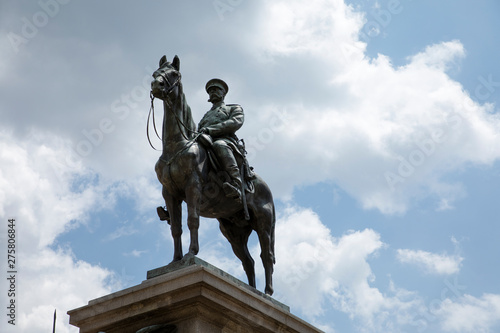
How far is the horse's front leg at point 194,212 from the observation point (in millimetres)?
13914

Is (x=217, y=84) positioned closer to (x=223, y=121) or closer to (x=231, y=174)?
(x=223, y=121)

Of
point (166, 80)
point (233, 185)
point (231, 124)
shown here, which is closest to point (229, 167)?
point (233, 185)

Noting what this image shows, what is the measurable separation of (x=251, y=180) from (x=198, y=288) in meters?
3.90

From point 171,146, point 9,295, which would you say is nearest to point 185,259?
point 171,146

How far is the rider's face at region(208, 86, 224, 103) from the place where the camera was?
16281 mm

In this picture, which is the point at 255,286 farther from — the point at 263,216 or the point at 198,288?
the point at 198,288

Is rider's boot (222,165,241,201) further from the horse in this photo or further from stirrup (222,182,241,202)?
the horse

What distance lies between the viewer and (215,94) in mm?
16281

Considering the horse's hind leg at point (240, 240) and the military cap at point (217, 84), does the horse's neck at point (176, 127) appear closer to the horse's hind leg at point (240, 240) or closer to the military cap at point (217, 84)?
the military cap at point (217, 84)

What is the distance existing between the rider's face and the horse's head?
1.44m

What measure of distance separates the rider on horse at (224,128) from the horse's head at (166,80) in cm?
109

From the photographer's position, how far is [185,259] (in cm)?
1345

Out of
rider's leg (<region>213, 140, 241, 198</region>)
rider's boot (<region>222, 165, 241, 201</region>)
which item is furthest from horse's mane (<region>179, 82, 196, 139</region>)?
rider's boot (<region>222, 165, 241, 201</region>)

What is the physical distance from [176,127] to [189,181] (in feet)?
3.51
